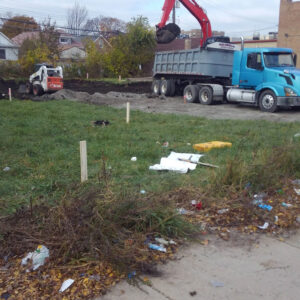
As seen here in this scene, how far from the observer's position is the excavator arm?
21.9 m

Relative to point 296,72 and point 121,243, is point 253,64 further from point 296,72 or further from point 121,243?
point 121,243

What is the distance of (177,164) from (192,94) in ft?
49.4

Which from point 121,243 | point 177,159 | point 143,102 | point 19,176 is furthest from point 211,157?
point 143,102

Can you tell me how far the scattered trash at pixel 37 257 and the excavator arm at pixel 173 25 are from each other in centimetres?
1941

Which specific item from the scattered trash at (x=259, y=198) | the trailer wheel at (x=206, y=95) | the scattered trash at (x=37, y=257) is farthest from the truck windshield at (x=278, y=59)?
the scattered trash at (x=37, y=257)

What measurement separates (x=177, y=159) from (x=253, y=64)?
39.0 feet

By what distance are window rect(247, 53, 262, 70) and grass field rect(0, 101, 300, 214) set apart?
537 cm

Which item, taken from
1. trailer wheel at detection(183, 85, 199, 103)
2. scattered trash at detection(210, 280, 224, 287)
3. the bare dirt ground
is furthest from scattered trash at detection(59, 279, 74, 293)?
trailer wheel at detection(183, 85, 199, 103)

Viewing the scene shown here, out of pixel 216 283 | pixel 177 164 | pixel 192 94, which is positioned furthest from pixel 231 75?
pixel 216 283

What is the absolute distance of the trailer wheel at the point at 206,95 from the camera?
20.8 m

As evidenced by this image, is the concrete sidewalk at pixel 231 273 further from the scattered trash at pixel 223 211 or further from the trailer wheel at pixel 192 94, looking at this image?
the trailer wheel at pixel 192 94

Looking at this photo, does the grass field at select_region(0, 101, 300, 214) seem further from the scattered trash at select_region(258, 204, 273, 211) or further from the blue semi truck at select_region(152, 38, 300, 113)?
the blue semi truck at select_region(152, 38, 300, 113)

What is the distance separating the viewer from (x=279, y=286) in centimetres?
367

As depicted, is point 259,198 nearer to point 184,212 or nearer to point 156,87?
point 184,212
